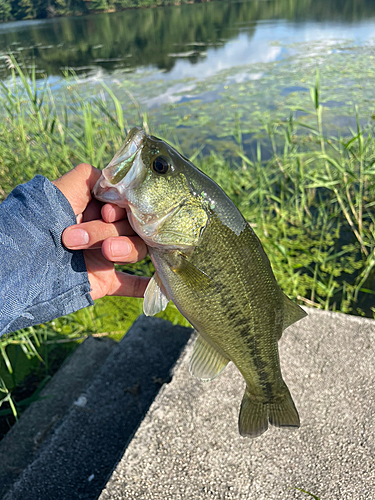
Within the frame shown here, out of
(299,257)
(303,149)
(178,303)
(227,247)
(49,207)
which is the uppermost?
(49,207)

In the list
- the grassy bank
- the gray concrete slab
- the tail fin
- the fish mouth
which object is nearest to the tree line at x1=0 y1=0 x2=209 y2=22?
the grassy bank

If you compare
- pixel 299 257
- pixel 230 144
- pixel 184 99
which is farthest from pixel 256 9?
pixel 299 257

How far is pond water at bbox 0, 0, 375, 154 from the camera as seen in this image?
8641mm

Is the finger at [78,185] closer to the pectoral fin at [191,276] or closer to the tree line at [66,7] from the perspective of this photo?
the pectoral fin at [191,276]

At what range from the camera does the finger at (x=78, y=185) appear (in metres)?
1.78

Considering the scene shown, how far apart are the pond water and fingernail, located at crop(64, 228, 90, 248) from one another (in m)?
2.99

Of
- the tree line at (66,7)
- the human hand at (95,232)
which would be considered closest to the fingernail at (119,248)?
the human hand at (95,232)

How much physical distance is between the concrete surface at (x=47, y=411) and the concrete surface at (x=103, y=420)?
3.1 inches

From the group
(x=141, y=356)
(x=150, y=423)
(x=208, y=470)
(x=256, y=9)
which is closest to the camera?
(x=208, y=470)

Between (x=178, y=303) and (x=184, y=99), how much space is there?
9.38 metres

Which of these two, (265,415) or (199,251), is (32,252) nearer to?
(199,251)

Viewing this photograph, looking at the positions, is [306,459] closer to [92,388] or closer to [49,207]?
[92,388]

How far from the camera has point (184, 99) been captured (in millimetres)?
9977

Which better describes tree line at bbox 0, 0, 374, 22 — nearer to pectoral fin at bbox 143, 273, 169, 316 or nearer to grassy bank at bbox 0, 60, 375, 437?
grassy bank at bbox 0, 60, 375, 437
